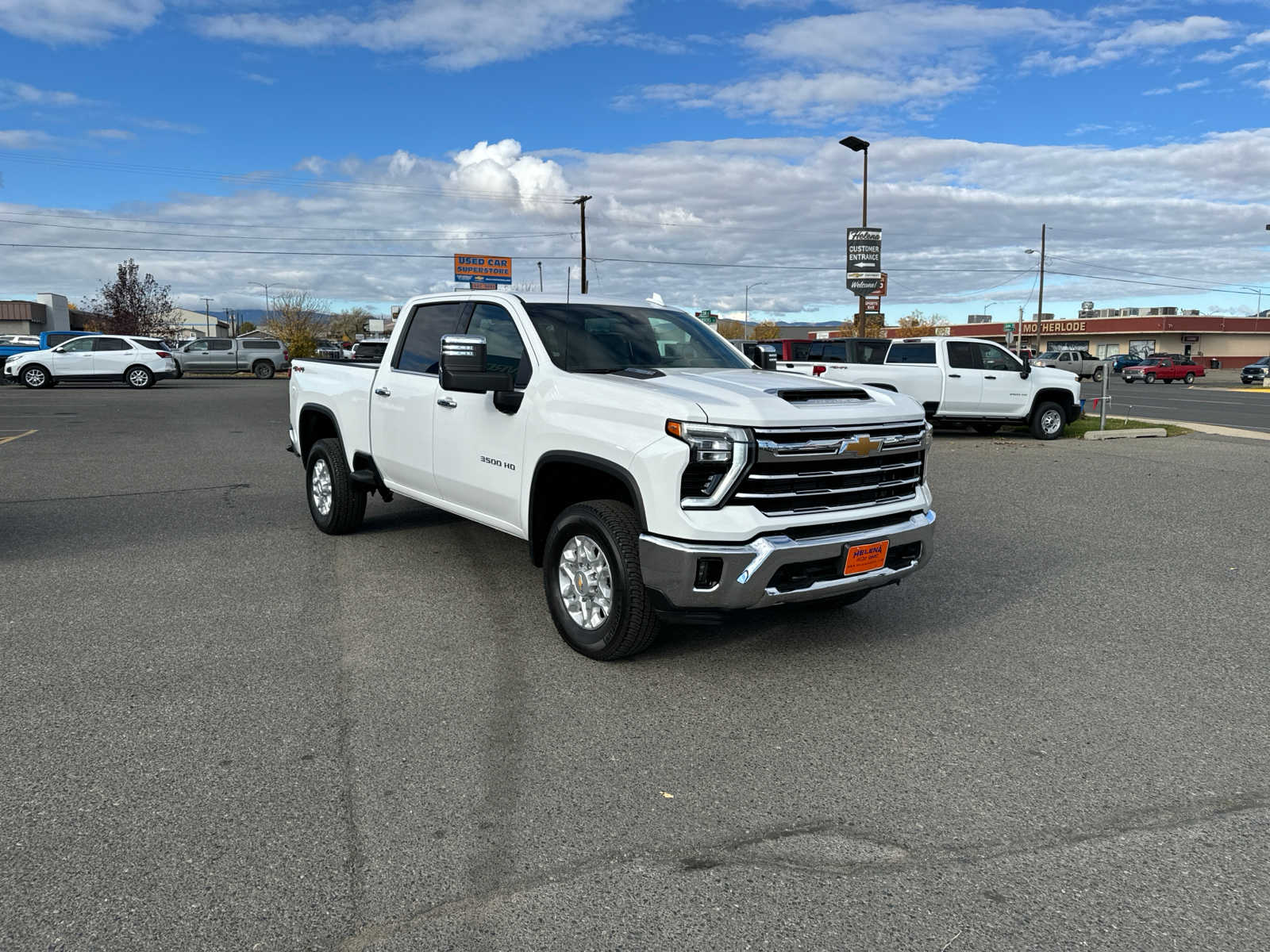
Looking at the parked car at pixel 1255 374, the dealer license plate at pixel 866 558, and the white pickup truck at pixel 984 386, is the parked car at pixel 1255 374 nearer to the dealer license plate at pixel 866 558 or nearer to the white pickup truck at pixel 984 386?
the white pickup truck at pixel 984 386

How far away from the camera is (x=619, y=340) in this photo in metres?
5.91

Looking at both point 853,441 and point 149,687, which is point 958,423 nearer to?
point 853,441

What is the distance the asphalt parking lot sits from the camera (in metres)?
2.88

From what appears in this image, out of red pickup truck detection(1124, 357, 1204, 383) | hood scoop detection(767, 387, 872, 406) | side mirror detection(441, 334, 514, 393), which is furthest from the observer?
red pickup truck detection(1124, 357, 1204, 383)

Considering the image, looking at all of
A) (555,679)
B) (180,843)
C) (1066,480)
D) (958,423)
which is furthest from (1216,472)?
(180,843)

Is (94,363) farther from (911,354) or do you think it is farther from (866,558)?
(866,558)

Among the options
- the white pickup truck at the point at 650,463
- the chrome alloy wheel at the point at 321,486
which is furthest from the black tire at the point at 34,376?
the white pickup truck at the point at 650,463

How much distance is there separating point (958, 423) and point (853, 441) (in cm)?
1432

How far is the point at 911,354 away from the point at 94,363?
25.9 meters

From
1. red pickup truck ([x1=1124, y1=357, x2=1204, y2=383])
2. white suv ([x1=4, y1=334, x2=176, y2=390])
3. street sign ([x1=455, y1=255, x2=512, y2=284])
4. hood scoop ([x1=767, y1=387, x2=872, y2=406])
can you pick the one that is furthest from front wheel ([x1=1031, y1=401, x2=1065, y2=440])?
street sign ([x1=455, y1=255, x2=512, y2=284])

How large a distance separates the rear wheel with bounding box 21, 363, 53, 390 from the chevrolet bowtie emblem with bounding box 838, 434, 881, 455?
1282 inches

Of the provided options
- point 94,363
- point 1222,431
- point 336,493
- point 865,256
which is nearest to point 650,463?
point 336,493

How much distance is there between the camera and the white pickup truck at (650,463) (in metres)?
4.45

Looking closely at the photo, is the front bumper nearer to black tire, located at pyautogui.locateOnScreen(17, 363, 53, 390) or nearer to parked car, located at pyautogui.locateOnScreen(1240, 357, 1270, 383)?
black tire, located at pyautogui.locateOnScreen(17, 363, 53, 390)
